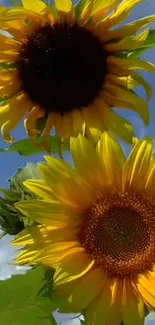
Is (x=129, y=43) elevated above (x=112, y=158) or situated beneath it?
elevated above

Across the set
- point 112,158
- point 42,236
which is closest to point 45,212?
point 42,236

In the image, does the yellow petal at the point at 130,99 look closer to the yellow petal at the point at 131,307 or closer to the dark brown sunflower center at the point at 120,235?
the dark brown sunflower center at the point at 120,235

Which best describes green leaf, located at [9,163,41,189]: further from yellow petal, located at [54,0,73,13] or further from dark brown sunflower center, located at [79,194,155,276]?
yellow petal, located at [54,0,73,13]

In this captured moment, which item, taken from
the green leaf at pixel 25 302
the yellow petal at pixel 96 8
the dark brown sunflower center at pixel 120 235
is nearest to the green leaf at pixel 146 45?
the yellow petal at pixel 96 8

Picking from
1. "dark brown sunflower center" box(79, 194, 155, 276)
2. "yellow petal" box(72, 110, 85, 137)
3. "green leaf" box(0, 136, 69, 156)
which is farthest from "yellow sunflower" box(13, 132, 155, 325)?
"yellow petal" box(72, 110, 85, 137)

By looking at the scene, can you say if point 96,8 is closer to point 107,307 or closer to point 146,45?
point 146,45

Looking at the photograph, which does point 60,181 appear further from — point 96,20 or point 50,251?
point 96,20
